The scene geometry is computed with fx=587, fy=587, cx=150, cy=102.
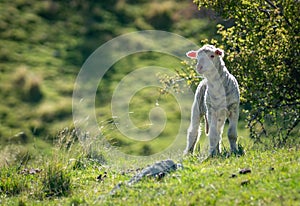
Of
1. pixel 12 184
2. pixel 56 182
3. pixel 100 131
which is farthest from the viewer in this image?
pixel 100 131

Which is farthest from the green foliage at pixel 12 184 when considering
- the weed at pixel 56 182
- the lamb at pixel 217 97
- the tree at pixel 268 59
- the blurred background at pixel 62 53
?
the blurred background at pixel 62 53

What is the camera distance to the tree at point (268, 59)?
1577 cm

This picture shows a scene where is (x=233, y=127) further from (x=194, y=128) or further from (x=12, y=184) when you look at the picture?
(x=12, y=184)

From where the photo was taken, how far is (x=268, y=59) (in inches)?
632

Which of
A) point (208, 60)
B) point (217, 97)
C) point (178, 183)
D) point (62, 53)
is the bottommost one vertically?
point (178, 183)

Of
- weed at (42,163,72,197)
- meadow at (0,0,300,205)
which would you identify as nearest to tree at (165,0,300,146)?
meadow at (0,0,300,205)

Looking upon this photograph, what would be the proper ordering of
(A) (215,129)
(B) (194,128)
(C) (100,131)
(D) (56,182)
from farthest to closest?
(B) (194,128)
(C) (100,131)
(A) (215,129)
(D) (56,182)

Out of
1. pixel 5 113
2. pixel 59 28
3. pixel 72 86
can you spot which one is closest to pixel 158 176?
pixel 5 113

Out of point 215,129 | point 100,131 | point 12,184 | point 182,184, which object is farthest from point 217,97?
point 12,184

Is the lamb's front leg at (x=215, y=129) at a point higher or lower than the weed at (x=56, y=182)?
higher

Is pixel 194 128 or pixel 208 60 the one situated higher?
pixel 208 60

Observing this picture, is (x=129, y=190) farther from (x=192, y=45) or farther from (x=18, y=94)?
(x=192, y=45)

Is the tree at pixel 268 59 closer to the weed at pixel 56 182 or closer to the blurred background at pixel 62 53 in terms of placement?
the blurred background at pixel 62 53

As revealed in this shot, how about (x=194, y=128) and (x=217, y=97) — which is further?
(x=194, y=128)
